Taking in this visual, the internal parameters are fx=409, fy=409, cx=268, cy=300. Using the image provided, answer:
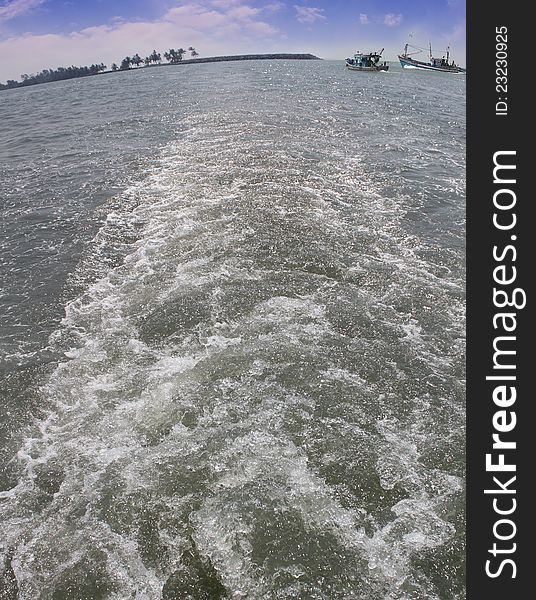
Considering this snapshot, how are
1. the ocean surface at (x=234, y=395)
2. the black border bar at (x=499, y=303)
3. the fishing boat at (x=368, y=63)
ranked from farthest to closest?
1. the fishing boat at (x=368, y=63)
2. the ocean surface at (x=234, y=395)
3. the black border bar at (x=499, y=303)

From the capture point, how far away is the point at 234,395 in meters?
6.11

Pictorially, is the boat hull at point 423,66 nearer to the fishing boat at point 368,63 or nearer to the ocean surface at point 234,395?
the fishing boat at point 368,63

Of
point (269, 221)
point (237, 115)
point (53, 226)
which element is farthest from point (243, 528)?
point (237, 115)

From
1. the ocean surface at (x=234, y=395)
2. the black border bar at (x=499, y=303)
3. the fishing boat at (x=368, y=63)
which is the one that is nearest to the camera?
the black border bar at (x=499, y=303)

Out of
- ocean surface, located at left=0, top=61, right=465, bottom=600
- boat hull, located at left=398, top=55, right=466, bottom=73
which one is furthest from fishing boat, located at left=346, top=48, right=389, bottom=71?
ocean surface, located at left=0, top=61, right=465, bottom=600

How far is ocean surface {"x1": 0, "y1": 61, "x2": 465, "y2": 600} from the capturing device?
13.8ft

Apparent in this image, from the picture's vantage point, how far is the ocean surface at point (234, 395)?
4.20 metres

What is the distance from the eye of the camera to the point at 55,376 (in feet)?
22.1

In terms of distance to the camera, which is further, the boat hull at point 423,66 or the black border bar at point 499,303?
the boat hull at point 423,66

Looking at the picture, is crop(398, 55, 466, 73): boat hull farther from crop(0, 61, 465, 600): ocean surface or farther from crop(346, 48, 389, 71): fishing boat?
crop(0, 61, 465, 600): ocean surface

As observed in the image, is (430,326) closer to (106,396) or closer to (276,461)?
(276,461)

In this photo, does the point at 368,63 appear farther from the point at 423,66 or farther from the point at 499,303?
the point at 499,303

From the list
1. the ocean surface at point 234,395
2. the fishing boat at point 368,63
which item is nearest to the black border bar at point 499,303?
the ocean surface at point 234,395

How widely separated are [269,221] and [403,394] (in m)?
6.94
